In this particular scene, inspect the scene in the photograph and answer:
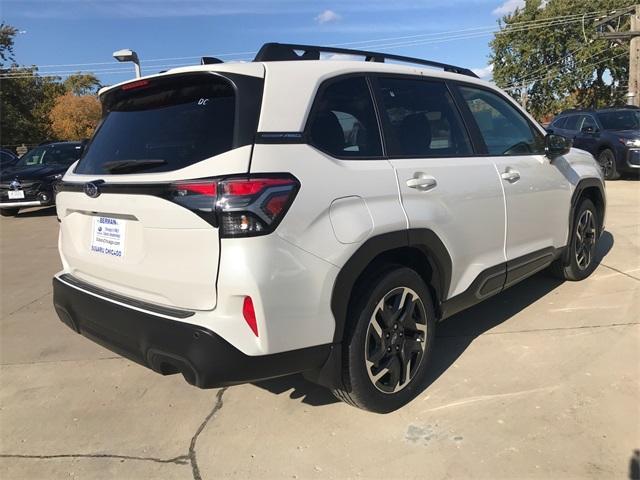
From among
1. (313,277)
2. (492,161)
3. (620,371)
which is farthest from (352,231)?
(620,371)

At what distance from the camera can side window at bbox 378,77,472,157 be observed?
3012 millimetres

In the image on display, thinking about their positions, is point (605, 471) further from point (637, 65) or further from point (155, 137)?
point (637, 65)

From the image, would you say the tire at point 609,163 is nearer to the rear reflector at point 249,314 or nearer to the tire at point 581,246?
the tire at point 581,246

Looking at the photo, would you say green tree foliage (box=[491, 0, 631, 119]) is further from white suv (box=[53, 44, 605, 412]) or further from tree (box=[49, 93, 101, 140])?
white suv (box=[53, 44, 605, 412])

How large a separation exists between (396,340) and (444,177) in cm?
100

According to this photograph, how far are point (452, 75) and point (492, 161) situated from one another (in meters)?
0.65

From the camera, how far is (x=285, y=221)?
227 cm

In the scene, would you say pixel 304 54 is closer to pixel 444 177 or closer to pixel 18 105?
pixel 444 177

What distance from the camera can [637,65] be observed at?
66.2 feet

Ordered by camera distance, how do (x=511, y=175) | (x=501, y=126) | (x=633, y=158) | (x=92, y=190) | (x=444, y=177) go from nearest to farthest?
1. (x=92, y=190)
2. (x=444, y=177)
3. (x=511, y=175)
4. (x=501, y=126)
5. (x=633, y=158)

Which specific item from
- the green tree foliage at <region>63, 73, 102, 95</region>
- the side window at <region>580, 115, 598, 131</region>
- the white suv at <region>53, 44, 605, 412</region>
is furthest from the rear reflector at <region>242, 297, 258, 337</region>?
the green tree foliage at <region>63, 73, 102, 95</region>

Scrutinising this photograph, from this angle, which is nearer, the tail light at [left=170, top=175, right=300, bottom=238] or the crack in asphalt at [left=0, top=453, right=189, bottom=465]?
the tail light at [left=170, top=175, right=300, bottom=238]

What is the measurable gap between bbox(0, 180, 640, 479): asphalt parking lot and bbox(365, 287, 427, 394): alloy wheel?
0.21 m

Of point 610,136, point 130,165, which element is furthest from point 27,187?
point 610,136
